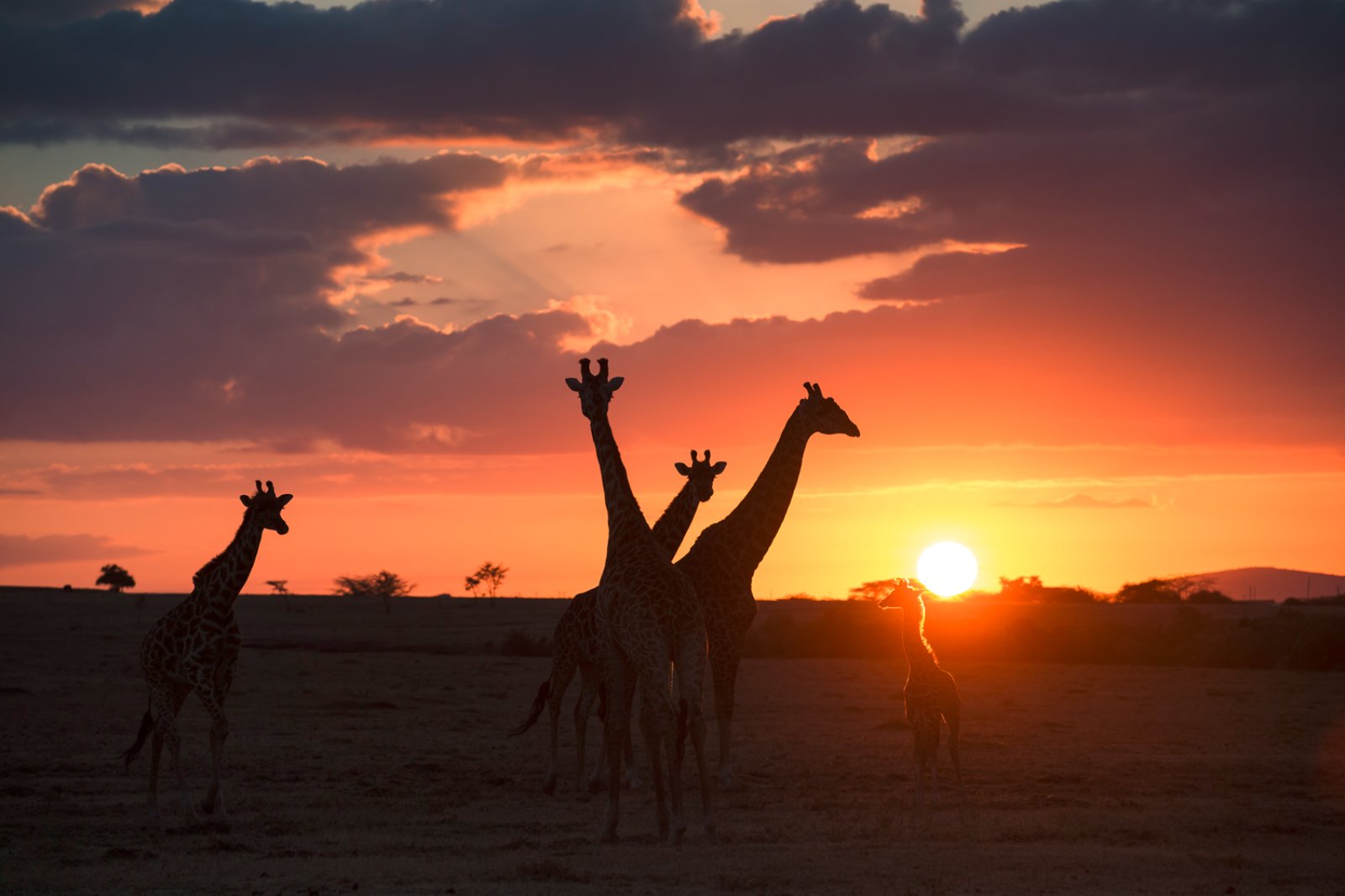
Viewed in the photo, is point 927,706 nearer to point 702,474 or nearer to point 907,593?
point 907,593

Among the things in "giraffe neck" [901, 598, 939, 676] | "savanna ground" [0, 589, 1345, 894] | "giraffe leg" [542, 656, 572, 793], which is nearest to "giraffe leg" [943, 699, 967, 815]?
"savanna ground" [0, 589, 1345, 894]

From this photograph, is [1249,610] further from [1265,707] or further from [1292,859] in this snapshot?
[1292,859]

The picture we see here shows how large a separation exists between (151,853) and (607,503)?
19.3 ft

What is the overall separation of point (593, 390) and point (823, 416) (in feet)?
12.9

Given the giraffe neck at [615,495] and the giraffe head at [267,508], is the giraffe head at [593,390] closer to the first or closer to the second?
the giraffe neck at [615,495]

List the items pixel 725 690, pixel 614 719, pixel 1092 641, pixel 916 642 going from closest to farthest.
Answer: pixel 614 719 → pixel 916 642 → pixel 725 690 → pixel 1092 641

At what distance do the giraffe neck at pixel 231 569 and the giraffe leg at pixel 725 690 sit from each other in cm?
578

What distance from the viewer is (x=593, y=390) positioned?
16.9 m

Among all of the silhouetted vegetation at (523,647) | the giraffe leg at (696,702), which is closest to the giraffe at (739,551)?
the giraffe leg at (696,702)

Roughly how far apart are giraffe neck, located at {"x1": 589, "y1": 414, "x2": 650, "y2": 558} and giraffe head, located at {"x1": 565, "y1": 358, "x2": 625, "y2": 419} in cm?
10

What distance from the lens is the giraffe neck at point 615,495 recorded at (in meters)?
15.8

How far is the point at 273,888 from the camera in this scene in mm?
11852

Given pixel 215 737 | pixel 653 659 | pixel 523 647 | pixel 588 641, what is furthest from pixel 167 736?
pixel 523 647

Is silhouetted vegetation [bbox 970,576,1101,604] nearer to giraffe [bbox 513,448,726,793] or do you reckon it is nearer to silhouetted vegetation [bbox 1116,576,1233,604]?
silhouetted vegetation [bbox 1116,576,1233,604]
